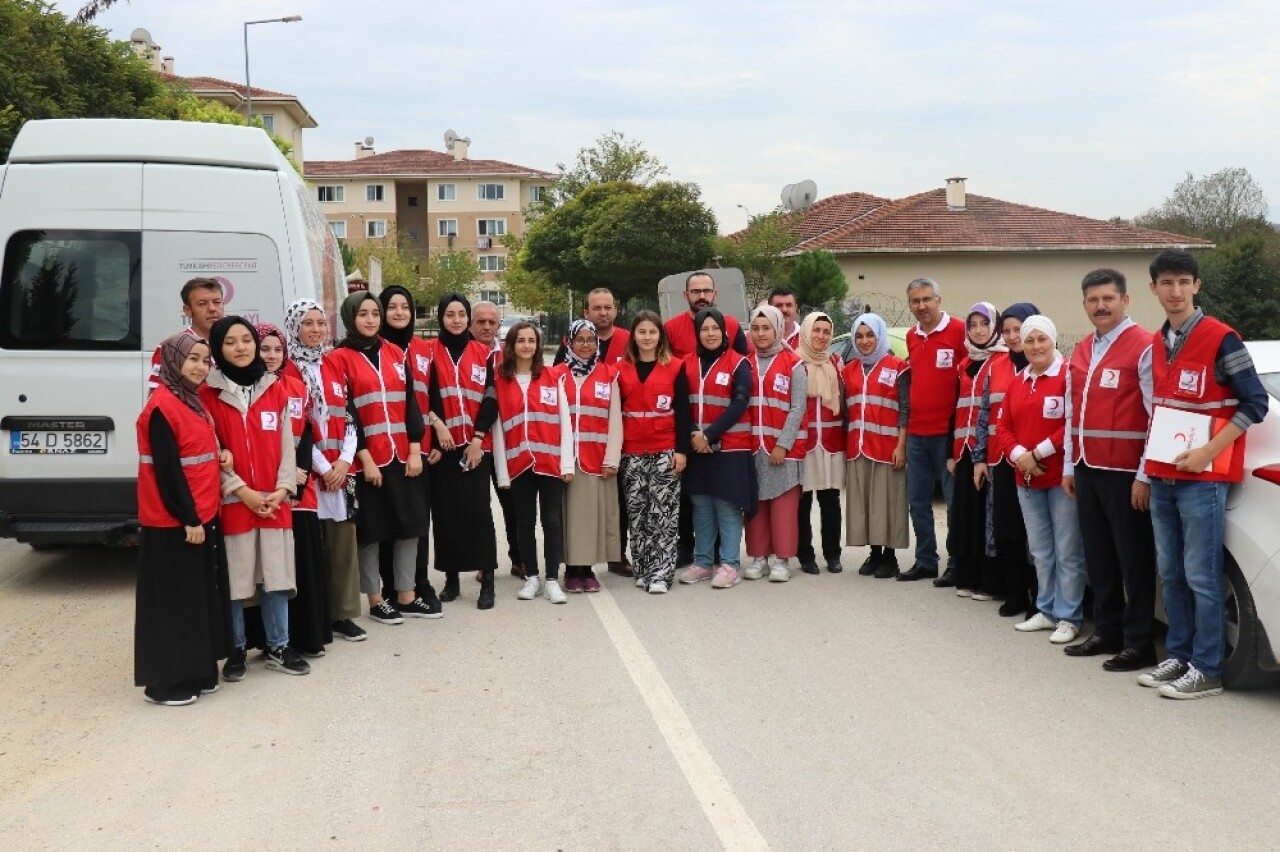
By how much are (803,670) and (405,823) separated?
2.51 m

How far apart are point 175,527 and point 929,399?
4.80 m

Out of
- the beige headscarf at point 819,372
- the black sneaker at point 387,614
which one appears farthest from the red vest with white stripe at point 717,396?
the black sneaker at point 387,614

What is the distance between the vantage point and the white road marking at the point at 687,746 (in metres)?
4.29

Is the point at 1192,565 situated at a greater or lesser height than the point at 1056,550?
greater

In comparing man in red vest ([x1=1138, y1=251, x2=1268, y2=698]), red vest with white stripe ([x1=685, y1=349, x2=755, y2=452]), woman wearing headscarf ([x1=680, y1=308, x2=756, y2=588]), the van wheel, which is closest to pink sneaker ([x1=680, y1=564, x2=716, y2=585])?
woman wearing headscarf ([x1=680, y1=308, x2=756, y2=588])

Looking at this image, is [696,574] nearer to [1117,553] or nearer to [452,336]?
[452,336]

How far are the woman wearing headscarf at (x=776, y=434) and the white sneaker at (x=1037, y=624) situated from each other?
182 cm

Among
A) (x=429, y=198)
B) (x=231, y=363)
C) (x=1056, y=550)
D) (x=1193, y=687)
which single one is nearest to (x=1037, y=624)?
(x=1056, y=550)

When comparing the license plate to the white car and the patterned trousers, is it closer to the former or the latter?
the patterned trousers

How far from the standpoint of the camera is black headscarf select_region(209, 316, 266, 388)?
601cm

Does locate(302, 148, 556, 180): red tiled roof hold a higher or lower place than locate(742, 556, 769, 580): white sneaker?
higher

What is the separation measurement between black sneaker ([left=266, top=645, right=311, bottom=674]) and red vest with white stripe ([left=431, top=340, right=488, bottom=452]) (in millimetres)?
1797

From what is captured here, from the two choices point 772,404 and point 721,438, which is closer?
point 721,438

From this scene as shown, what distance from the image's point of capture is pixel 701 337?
27.6 feet
